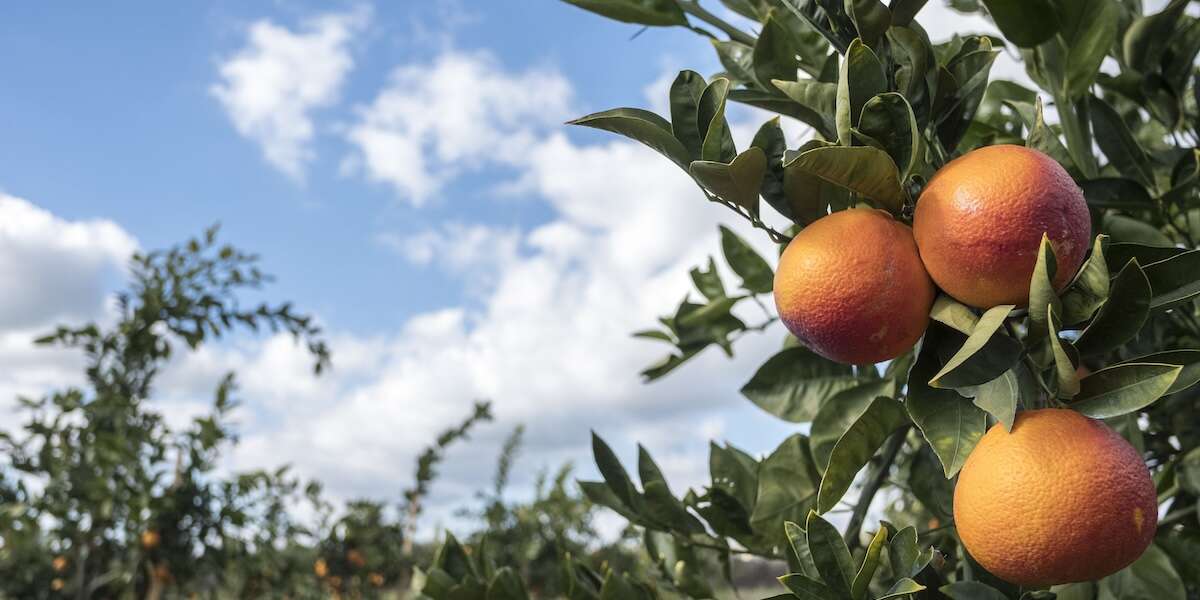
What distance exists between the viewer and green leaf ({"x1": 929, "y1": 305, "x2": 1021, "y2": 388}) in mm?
569

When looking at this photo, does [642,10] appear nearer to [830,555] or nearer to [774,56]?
[774,56]

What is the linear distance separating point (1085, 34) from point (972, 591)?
22.9 inches

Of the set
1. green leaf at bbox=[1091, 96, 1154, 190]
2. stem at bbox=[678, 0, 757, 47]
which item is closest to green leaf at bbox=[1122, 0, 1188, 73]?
green leaf at bbox=[1091, 96, 1154, 190]

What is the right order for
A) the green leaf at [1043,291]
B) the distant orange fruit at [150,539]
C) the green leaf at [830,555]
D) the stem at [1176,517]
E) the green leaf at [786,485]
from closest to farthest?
the green leaf at [1043,291] → the green leaf at [830,555] → the green leaf at [786,485] → the stem at [1176,517] → the distant orange fruit at [150,539]

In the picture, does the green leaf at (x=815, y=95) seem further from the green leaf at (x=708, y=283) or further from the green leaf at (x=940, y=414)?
the green leaf at (x=708, y=283)

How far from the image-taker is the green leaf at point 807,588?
2.14 feet

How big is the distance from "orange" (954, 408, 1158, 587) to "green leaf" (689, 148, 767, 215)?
25 cm

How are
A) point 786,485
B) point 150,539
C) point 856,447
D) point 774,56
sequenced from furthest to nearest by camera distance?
point 150,539, point 786,485, point 774,56, point 856,447

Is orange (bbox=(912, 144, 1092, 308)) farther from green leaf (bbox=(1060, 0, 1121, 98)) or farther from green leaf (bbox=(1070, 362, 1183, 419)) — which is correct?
green leaf (bbox=(1060, 0, 1121, 98))

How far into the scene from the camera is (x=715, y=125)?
2.12ft

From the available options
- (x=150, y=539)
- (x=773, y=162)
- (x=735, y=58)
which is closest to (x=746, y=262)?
(x=735, y=58)

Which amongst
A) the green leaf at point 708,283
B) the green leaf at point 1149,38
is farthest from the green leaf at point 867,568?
the green leaf at point 1149,38

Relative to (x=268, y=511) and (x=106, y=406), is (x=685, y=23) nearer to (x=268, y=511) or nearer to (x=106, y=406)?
(x=106, y=406)

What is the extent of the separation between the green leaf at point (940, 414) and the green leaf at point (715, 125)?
209 millimetres
